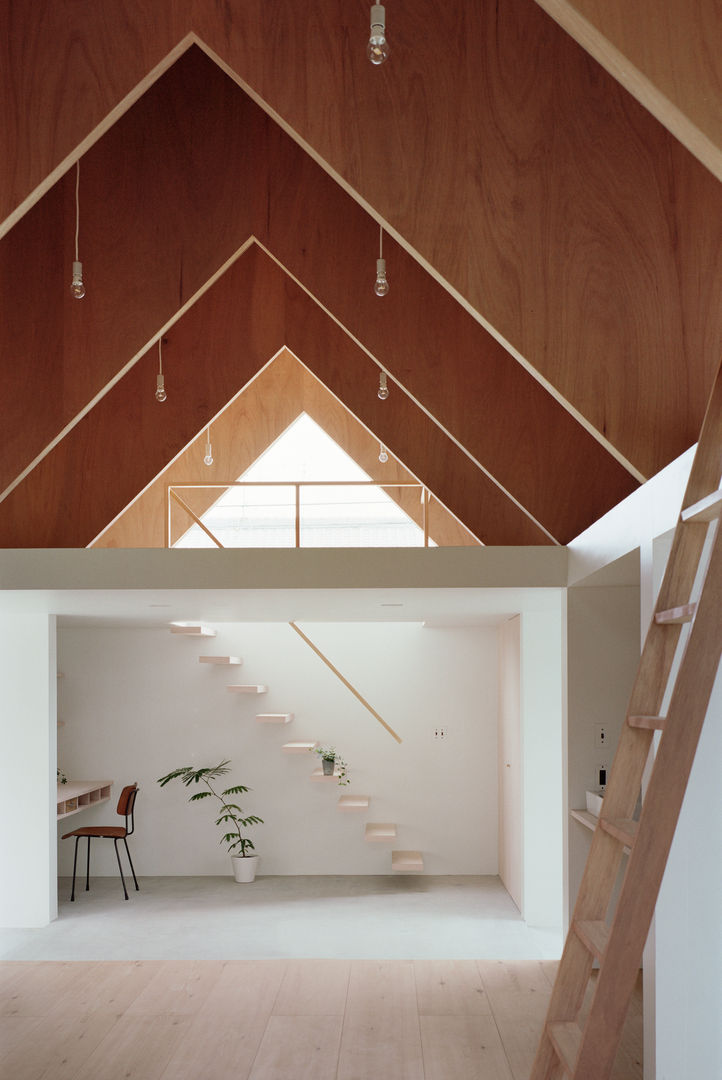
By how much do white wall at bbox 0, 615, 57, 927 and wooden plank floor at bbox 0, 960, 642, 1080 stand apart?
2180 millimetres

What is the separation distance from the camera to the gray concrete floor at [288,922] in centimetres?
741

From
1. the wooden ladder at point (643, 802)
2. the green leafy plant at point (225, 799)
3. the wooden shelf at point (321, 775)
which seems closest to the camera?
the wooden ladder at point (643, 802)

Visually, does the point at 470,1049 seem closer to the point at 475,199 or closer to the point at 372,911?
the point at 475,199

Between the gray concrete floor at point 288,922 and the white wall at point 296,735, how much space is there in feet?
1.15

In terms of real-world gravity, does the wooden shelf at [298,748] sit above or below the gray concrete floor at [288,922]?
above

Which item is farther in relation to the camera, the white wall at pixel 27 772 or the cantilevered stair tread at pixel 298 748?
the cantilevered stair tread at pixel 298 748

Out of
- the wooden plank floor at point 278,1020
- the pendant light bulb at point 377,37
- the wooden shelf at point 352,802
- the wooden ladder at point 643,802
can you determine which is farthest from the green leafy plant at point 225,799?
the pendant light bulb at point 377,37

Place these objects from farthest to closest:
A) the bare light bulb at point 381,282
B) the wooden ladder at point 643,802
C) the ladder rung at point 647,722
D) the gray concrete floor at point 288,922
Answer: the gray concrete floor at point 288,922
the bare light bulb at point 381,282
the ladder rung at point 647,722
the wooden ladder at point 643,802

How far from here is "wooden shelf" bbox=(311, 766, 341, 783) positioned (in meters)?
10.1

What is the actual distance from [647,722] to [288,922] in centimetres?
658

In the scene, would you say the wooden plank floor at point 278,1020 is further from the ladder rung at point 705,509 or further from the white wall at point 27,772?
the ladder rung at point 705,509

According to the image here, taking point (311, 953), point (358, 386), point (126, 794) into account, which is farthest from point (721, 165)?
point (126, 794)

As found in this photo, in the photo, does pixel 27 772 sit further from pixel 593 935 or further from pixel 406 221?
pixel 593 935

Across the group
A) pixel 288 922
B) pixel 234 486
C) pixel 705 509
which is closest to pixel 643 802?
pixel 705 509
